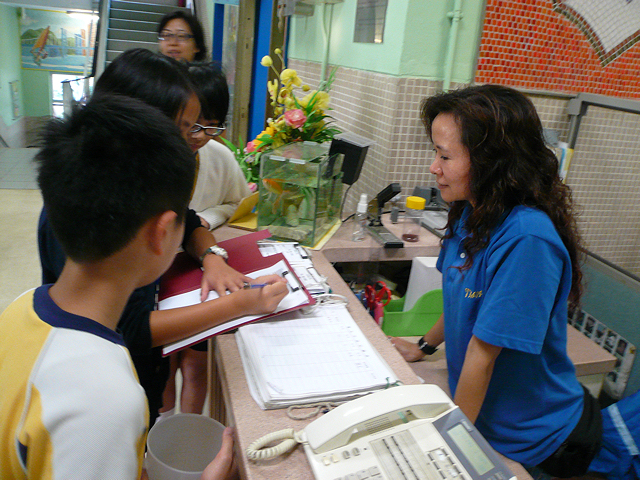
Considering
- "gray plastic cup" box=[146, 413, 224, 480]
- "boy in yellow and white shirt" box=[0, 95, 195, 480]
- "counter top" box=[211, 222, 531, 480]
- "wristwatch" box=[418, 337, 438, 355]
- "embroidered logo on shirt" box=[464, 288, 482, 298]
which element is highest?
"boy in yellow and white shirt" box=[0, 95, 195, 480]

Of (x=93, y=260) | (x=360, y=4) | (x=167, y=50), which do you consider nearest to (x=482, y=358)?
(x=93, y=260)

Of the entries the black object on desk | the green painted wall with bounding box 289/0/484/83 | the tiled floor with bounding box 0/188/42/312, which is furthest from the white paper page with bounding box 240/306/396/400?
the tiled floor with bounding box 0/188/42/312

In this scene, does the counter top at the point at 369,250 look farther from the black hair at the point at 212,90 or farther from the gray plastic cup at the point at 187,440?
the gray plastic cup at the point at 187,440

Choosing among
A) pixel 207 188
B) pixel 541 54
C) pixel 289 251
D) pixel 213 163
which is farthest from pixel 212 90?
pixel 541 54

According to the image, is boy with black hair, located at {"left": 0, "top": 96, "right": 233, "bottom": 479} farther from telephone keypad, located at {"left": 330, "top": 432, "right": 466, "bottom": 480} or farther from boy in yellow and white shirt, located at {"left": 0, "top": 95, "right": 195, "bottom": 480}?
telephone keypad, located at {"left": 330, "top": 432, "right": 466, "bottom": 480}

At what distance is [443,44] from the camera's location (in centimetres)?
222

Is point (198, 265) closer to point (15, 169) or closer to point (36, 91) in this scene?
point (15, 169)

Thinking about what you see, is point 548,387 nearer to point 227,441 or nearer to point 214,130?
point 227,441

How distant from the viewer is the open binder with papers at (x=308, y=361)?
972mm

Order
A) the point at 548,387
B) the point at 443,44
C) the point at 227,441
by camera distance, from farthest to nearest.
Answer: the point at 443,44 → the point at 548,387 → the point at 227,441

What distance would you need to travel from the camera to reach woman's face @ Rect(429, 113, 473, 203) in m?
1.17

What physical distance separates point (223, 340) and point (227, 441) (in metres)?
0.32

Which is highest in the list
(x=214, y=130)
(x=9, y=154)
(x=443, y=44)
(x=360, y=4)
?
(x=360, y=4)

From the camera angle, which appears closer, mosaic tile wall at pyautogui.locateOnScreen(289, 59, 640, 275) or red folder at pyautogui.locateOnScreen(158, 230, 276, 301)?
red folder at pyautogui.locateOnScreen(158, 230, 276, 301)
